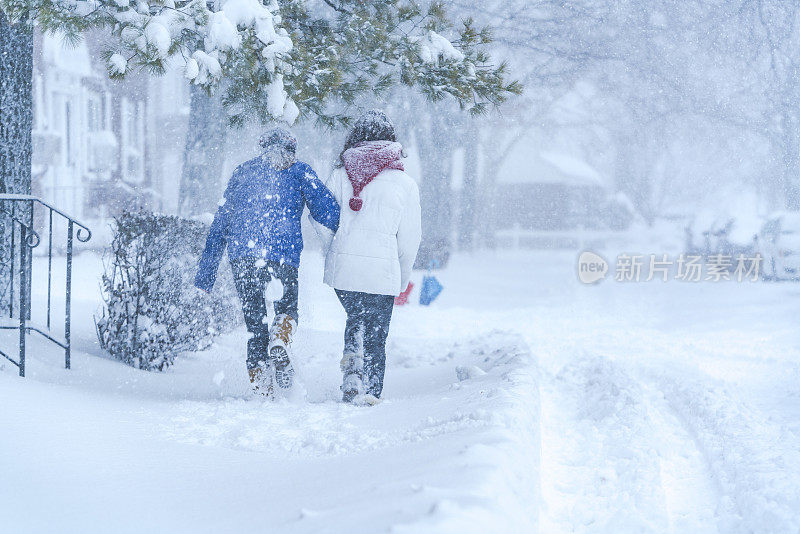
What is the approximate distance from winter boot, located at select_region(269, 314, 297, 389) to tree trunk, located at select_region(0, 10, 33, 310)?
2446 millimetres

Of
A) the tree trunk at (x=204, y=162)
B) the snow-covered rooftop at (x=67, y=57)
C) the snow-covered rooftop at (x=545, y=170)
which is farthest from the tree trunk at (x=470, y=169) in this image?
the tree trunk at (x=204, y=162)

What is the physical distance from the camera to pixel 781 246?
18.5 m

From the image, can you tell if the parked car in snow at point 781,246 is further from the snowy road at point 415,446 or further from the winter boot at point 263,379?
the winter boot at point 263,379

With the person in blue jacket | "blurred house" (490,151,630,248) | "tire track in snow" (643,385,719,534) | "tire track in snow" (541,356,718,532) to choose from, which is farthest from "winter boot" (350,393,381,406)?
"blurred house" (490,151,630,248)

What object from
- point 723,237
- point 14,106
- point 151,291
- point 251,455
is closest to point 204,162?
point 14,106

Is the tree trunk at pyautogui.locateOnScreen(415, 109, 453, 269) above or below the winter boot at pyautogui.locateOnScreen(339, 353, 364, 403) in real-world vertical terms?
above

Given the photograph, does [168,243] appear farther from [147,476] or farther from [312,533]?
[312,533]

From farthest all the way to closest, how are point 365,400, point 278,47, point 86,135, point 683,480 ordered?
point 86,135 → point 365,400 → point 278,47 → point 683,480

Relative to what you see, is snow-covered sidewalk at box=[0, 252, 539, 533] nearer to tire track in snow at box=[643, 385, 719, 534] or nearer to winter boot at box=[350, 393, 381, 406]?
winter boot at box=[350, 393, 381, 406]

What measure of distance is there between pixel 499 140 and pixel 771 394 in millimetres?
25863

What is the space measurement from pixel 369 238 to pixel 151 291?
1861 mm

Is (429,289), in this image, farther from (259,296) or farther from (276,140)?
(276,140)

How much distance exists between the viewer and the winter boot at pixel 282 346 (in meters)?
4.81

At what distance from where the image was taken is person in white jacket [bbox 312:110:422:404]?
4.78 metres
